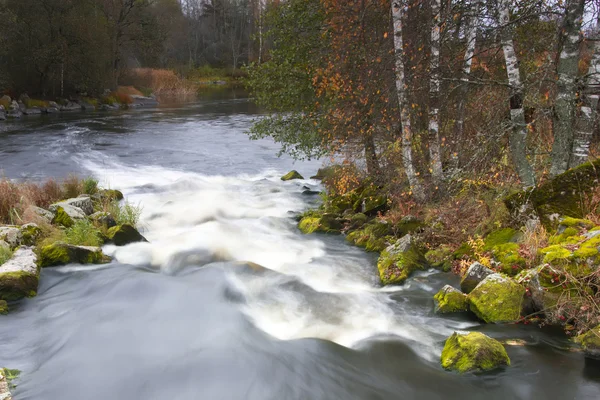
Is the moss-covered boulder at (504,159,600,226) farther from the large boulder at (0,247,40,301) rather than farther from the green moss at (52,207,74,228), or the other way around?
the green moss at (52,207,74,228)

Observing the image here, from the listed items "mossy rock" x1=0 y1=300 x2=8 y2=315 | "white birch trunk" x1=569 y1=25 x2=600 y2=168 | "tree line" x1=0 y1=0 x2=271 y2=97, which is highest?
"tree line" x1=0 y1=0 x2=271 y2=97

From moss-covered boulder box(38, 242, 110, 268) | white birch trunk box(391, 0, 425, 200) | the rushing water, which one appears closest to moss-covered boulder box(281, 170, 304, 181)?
the rushing water

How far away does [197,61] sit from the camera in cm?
7644

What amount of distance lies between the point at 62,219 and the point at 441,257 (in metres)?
8.47

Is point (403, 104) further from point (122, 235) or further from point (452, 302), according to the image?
point (122, 235)

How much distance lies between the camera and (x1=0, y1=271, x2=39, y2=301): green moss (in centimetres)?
759

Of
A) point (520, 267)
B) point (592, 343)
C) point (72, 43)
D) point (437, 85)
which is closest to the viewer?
point (592, 343)

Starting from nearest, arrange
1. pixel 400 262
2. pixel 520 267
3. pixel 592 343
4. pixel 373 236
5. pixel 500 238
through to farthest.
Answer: pixel 592 343, pixel 520 267, pixel 500 238, pixel 400 262, pixel 373 236

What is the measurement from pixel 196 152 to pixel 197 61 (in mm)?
58549

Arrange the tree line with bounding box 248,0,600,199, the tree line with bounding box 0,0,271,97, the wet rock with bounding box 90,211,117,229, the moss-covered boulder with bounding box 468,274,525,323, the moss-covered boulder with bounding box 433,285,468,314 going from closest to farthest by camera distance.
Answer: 1. the moss-covered boulder with bounding box 468,274,525,323
2. the moss-covered boulder with bounding box 433,285,468,314
3. the tree line with bounding box 248,0,600,199
4. the wet rock with bounding box 90,211,117,229
5. the tree line with bounding box 0,0,271,97

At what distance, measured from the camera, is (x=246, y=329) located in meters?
7.29

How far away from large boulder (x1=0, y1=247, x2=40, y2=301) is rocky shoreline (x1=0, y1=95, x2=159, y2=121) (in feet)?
91.3

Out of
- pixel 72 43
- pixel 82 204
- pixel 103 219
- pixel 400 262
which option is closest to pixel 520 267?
pixel 400 262

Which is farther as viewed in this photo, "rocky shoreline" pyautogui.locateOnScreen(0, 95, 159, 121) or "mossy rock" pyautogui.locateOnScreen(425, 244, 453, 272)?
"rocky shoreline" pyautogui.locateOnScreen(0, 95, 159, 121)
